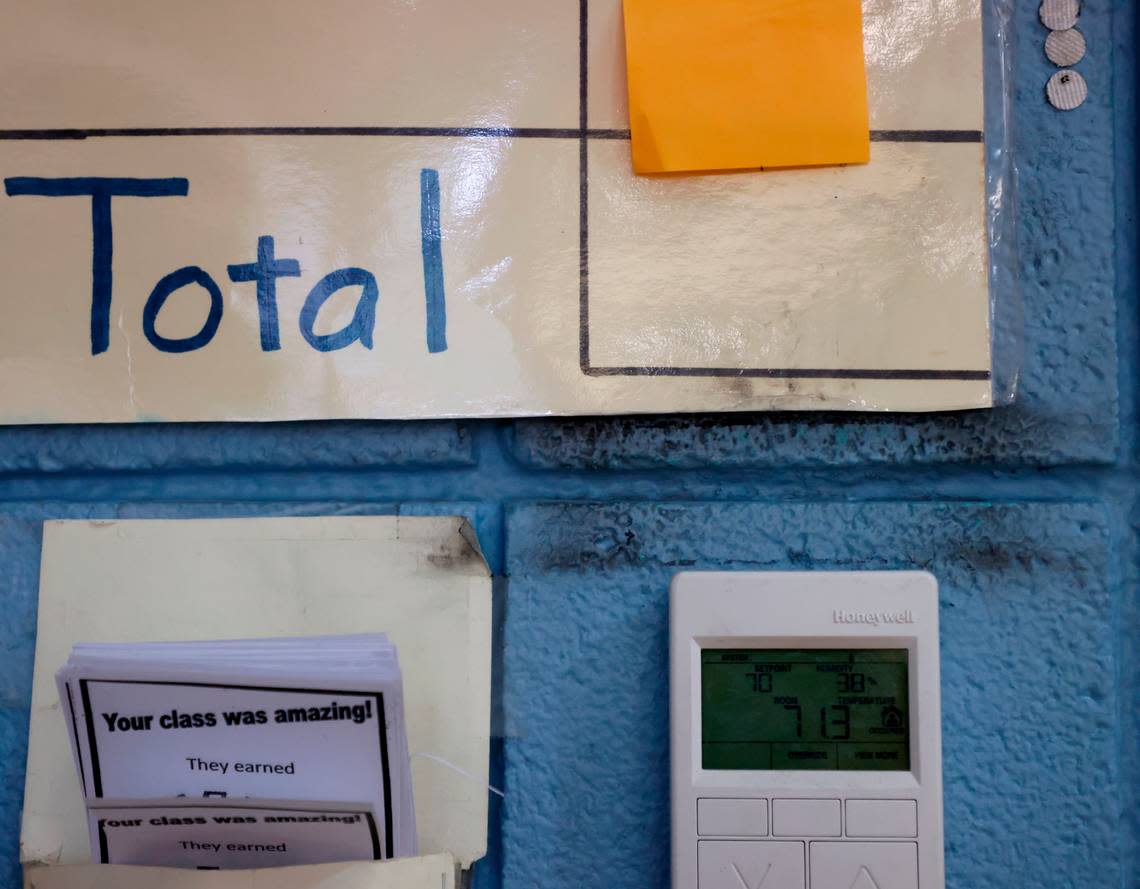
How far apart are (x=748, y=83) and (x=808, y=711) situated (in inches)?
12.8

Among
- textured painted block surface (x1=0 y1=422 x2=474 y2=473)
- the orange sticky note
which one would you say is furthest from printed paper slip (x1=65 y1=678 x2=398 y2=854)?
the orange sticky note

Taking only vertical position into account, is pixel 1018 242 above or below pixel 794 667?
above

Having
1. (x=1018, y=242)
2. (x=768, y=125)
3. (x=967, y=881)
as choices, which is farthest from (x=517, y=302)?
(x=967, y=881)

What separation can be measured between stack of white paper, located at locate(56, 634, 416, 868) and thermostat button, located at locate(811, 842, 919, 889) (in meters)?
0.20

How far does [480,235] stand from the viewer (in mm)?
500

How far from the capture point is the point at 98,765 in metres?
0.42

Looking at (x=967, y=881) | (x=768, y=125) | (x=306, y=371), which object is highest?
(x=768, y=125)

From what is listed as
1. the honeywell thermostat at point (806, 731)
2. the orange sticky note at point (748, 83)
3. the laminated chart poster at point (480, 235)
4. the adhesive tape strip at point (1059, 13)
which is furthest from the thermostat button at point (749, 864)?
the adhesive tape strip at point (1059, 13)

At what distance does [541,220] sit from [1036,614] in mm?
334

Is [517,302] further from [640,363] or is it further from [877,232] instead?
[877,232]

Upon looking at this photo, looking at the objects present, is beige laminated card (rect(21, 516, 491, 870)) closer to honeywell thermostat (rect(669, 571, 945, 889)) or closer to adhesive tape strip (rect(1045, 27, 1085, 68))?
honeywell thermostat (rect(669, 571, 945, 889))

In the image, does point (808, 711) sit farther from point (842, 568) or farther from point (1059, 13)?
point (1059, 13)

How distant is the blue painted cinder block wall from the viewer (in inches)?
19.1

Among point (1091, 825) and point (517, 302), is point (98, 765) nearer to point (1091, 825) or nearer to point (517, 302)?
point (517, 302)
